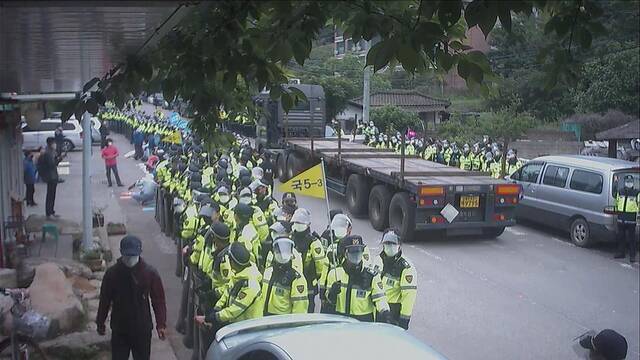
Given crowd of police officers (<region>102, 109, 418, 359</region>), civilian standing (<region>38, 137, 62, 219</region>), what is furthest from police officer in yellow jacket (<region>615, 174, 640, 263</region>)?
civilian standing (<region>38, 137, 62, 219</region>)

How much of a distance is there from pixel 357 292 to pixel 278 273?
71 cm

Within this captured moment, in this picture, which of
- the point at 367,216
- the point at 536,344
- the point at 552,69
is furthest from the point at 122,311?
the point at 367,216

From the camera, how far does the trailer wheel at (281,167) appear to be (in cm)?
2138

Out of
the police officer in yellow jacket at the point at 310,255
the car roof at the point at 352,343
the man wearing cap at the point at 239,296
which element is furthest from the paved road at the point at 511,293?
the car roof at the point at 352,343

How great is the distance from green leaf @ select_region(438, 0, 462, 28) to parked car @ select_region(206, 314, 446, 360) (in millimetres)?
1828

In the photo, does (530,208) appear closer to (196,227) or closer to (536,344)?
(536,344)

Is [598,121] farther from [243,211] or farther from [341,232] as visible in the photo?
[243,211]

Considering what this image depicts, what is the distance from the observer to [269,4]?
3.42 m

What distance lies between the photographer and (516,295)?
1060 centimetres

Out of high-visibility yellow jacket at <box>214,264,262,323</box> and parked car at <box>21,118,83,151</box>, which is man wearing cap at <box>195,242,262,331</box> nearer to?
high-visibility yellow jacket at <box>214,264,262,323</box>

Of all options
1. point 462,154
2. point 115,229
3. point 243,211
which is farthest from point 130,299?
point 462,154

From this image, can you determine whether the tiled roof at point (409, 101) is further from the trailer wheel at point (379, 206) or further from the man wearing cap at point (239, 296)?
the man wearing cap at point (239, 296)

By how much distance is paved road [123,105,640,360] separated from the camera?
28.2 feet

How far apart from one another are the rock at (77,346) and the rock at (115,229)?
20.9 feet
